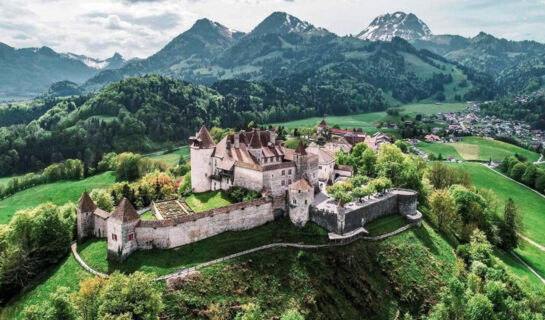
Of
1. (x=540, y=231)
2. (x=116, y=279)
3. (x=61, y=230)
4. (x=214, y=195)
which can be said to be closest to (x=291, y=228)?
(x=214, y=195)

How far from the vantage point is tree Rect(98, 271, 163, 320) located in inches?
1667

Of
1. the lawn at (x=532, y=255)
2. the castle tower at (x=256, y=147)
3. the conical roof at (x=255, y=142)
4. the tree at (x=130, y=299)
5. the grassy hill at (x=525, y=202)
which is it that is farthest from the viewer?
the grassy hill at (x=525, y=202)

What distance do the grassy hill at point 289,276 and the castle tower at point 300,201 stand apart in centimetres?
201

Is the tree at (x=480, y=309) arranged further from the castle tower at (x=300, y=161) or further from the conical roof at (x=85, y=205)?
the conical roof at (x=85, y=205)

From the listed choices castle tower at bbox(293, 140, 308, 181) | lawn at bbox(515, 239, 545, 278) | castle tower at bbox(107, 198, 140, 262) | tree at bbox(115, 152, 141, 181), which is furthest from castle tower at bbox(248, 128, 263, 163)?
tree at bbox(115, 152, 141, 181)

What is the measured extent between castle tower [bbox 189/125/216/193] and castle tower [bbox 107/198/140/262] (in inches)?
901

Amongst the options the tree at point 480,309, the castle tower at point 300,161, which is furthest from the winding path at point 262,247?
the tree at point 480,309

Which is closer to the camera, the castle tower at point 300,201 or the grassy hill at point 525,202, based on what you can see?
the castle tower at point 300,201

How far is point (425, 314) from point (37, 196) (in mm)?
122797

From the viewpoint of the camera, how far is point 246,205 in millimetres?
63594

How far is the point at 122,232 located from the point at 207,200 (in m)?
21.0

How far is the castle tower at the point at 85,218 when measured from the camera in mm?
62594

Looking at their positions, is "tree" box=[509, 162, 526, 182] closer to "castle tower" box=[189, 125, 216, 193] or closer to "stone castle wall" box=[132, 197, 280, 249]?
"stone castle wall" box=[132, 197, 280, 249]

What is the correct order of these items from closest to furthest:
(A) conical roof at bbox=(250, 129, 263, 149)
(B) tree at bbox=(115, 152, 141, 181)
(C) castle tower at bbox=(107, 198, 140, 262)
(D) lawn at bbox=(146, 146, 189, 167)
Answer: (C) castle tower at bbox=(107, 198, 140, 262) < (A) conical roof at bbox=(250, 129, 263, 149) < (B) tree at bbox=(115, 152, 141, 181) < (D) lawn at bbox=(146, 146, 189, 167)
